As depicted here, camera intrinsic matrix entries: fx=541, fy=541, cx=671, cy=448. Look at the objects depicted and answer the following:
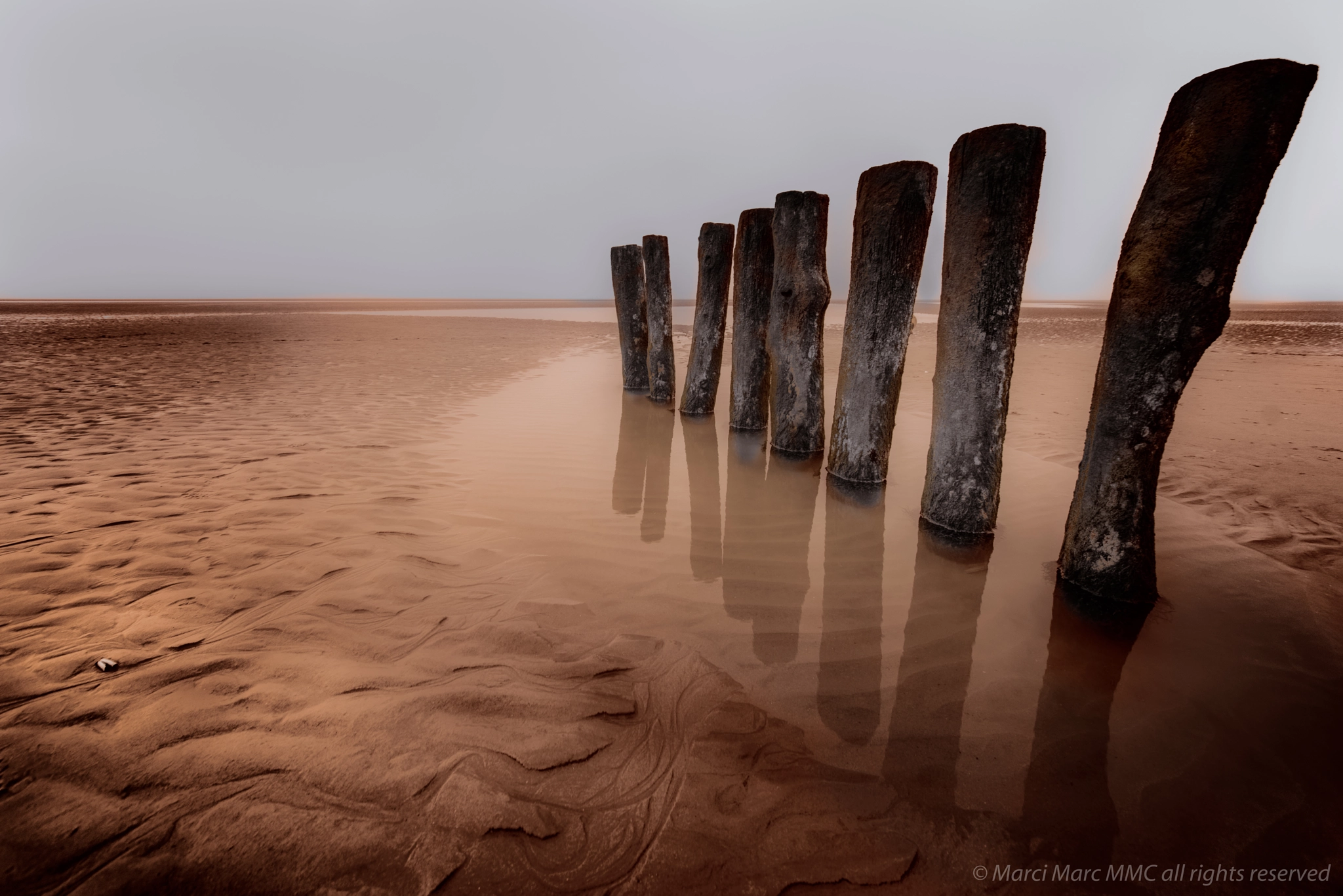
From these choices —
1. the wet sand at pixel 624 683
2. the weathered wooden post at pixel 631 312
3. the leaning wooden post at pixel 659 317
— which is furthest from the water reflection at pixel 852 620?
the weathered wooden post at pixel 631 312

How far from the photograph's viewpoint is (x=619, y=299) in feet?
28.2

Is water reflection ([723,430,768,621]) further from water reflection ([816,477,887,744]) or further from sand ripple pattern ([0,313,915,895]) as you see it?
sand ripple pattern ([0,313,915,895])

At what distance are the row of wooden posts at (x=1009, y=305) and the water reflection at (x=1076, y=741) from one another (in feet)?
1.30

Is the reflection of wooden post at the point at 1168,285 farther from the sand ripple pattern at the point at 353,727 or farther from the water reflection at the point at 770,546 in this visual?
the sand ripple pattern at the point at 353,727

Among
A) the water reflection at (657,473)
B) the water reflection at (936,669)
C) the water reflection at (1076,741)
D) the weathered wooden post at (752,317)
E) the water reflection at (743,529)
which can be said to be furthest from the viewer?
the weathered wooden post at (752,317)

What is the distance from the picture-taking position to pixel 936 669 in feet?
7.05

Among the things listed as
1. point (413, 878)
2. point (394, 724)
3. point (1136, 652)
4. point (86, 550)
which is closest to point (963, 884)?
point (413, 878)

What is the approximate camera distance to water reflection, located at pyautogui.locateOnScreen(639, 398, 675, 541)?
3.52m

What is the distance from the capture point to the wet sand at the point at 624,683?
55.0 inches

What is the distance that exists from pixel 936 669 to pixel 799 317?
11.5 ft

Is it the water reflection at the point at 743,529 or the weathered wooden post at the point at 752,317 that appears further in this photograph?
the weathered wooden post at the point at 752,317

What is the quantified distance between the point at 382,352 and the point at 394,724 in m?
13.4

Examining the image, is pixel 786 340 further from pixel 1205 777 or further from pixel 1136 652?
pixel 1205 777

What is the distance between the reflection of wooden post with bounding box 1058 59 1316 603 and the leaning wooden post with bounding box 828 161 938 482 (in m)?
1.48
